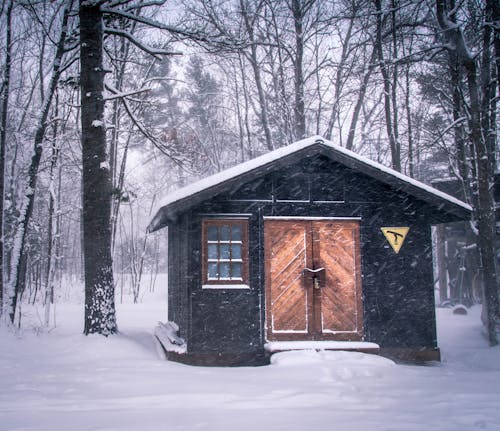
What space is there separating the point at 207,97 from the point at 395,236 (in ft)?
62.9

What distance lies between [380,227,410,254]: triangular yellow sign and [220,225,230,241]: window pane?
3090 mm

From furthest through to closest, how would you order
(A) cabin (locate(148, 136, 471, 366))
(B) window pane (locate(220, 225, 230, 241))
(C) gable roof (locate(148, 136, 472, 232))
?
(B) window pane (locate(220, 225, 230, 241)) < (A) cabin (locate(148, 136, 471, 366)) < (C) gable roof (locate(148, 136, 472, 232))

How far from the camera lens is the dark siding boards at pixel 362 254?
9.05m

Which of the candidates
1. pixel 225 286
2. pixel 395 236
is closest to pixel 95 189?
pixel 225 286

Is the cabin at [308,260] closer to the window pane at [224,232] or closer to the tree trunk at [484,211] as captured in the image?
the window pane at [224,232]

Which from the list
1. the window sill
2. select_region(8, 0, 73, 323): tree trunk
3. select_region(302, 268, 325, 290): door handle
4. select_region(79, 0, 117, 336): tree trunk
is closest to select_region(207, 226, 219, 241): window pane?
the window sill

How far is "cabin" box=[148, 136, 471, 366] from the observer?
904 cm

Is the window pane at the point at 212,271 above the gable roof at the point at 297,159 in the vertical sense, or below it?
below

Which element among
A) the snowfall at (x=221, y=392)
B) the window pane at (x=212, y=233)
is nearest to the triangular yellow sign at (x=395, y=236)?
the snowfall at (x=221, y=392)

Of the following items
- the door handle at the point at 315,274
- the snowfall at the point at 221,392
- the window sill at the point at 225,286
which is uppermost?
the door handle at the point at 315,274

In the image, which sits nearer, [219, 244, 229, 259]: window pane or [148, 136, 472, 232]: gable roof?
[148, 136, 472, 232]: gable roof

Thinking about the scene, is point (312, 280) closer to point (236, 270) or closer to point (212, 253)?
point (236, 270)

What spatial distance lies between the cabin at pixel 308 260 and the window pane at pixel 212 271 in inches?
0.7

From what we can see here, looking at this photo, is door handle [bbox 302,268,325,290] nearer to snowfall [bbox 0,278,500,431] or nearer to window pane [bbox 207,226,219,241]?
snowfall [bbox 0,278,500,431]
